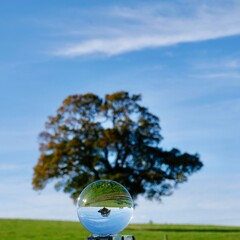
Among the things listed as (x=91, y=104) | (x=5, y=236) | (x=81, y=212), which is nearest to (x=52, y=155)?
(x=91, y=104)

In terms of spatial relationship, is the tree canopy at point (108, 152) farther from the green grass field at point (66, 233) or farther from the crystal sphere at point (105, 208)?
the crystal sphere at point (105, 208)

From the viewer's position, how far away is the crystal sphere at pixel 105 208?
26.1ft

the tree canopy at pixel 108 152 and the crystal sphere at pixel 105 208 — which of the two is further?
the tree canopy at pixel 108 152

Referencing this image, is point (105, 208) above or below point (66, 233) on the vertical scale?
below

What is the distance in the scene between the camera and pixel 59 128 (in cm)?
4116

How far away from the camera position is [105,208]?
7.95m

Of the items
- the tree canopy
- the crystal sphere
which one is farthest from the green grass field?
the crystal sphere

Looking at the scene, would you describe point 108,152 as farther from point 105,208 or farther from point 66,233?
point 105,208

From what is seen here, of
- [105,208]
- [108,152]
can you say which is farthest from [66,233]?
[105,208]

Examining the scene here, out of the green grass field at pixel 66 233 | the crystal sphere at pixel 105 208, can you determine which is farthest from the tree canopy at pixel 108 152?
the crystal sphere at pixel 105 208

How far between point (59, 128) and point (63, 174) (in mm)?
2975

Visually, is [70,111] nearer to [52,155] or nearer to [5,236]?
[52,155]

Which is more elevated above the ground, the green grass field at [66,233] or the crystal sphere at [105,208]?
the green grass field at [66,233]

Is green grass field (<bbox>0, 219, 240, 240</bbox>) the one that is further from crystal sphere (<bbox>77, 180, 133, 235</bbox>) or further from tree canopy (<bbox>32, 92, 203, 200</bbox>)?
crystal sphere (<bbox>77, 180, 133, 235</bbox>)
